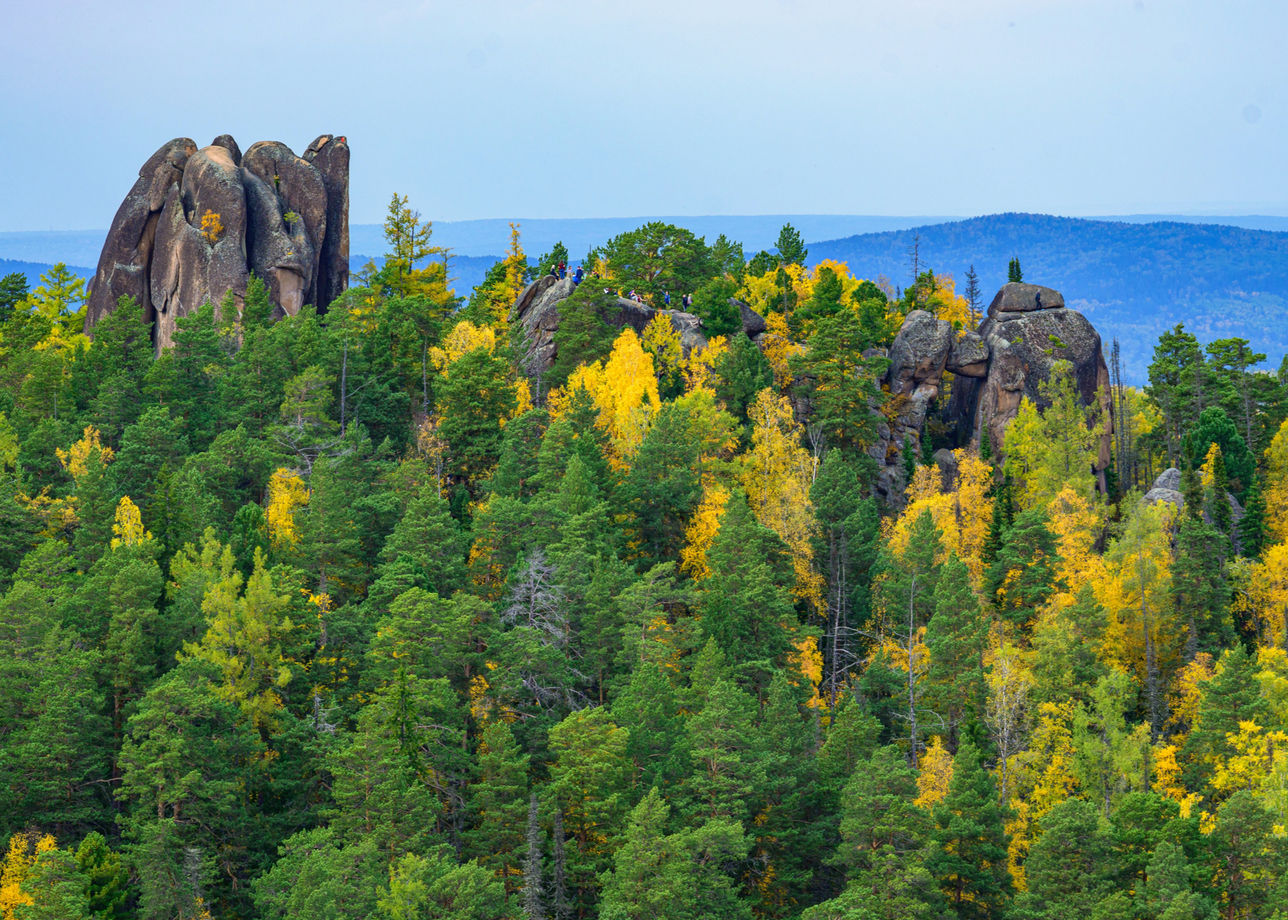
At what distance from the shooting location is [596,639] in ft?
189

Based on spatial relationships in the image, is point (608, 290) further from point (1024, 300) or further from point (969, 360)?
point (1024, 300)

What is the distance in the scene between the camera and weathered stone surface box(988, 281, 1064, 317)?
10069 centimetres

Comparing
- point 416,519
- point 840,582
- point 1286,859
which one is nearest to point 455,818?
point 416,519

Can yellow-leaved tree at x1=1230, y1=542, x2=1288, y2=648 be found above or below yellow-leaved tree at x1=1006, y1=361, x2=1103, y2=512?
below

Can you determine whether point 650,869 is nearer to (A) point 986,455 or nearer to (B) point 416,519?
(B) point 416,519

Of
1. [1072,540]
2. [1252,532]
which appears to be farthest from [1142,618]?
[1252,532]

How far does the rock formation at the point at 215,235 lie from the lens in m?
93.5

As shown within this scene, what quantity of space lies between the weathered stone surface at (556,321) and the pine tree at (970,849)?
1501 inches

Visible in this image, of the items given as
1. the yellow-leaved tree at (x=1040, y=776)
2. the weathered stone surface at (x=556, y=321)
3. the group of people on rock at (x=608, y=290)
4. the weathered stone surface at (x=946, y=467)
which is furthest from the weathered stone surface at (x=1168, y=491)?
the group of people on rock at (x=608, y=290)

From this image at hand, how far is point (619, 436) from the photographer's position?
72.6m

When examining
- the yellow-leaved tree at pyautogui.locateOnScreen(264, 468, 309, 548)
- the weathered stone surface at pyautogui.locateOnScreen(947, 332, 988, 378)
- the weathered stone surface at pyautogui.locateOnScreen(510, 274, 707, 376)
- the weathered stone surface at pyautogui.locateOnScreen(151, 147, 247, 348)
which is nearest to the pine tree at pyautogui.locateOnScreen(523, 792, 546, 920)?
the yellow-leaved tree at pyautogui.locateOnScreen(264, 468, 309, 548)

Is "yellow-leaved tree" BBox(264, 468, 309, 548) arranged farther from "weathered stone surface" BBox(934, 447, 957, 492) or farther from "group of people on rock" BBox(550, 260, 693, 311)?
"weathered stone surface" BBox(934, 447, 957, 492)

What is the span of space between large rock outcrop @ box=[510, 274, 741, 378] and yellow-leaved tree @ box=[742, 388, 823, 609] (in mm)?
8578

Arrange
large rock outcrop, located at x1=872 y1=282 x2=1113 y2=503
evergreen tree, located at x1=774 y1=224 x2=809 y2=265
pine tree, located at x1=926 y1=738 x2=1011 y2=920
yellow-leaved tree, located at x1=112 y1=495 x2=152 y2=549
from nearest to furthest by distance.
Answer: pine tree, located at x1=926 y1=738 x2=1011 y2=920 → yellow-leaved tree, located at x1=112 y1=495 x2=152 y2=549 → large rock outcrop, located at x1=872 y1=282 x2=1113 y2=503 → evergreen tree, located at x1=774 y1=224 x2=809 y2=265
